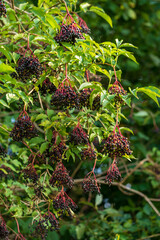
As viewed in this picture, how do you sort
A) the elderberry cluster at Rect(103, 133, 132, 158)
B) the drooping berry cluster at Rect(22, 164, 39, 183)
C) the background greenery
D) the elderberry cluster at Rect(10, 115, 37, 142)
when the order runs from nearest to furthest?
1. the elderberry cluster at Rect(103, 133, 132, 158)
2. the elderberry cluster at Rect(10, 115, 37, 142)
3. the drooping berry cluster at Rect(22, 164, 39, 183)
4. the background greenery

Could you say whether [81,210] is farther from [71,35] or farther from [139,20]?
[139,20]

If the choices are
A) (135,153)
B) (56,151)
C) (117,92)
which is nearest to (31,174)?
(56,151)

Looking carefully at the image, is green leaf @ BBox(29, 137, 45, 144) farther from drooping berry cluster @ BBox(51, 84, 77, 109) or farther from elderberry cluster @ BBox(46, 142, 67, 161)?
drooping berry cluster @ BBox(51, 84, 77, 109)

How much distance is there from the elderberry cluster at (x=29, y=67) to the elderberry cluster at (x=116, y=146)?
14.2 inches

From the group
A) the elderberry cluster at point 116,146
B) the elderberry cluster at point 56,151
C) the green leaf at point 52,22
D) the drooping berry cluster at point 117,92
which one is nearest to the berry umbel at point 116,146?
the elderberry cluster at point 116,146

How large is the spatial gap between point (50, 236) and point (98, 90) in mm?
1809

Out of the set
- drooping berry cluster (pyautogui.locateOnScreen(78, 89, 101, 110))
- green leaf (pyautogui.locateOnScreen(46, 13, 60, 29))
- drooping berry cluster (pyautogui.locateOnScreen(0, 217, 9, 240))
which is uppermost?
green leaf (pyautogui.locateOnScreen(46, 13, 60, 29))

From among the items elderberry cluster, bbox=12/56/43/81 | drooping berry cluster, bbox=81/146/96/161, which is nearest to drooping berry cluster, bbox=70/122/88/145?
drooping berry cluster, bbox=81/146/96/161

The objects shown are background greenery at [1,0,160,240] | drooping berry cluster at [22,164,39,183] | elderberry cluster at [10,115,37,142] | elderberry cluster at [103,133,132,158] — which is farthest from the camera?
background greenery at [1,0,160,240]

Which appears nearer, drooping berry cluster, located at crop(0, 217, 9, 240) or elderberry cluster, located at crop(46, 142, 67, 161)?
elderberry cluster, located at crop(46, 142, 67, 161)

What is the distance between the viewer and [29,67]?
129cm

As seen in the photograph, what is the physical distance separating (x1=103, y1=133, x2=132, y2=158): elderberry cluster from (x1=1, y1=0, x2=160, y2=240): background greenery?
2.11 ft

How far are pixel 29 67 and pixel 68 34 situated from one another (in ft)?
0.61

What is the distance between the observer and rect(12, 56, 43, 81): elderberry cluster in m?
1.29
